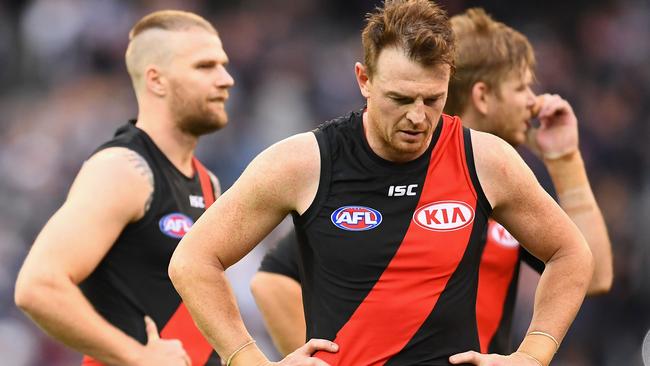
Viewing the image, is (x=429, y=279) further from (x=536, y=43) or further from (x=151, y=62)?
(x=536, y=43)

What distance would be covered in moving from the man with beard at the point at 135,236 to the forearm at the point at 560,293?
186cm

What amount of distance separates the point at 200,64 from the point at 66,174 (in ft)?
21.5

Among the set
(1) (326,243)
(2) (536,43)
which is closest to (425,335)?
(1) (326,243)

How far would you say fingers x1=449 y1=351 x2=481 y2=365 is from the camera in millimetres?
4316

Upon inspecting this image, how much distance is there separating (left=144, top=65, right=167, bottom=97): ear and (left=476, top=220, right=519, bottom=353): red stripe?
193 centimetres

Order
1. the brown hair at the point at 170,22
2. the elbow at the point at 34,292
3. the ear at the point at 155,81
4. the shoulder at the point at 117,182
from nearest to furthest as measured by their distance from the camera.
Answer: the elbow at the point at 34,292
the shoulder at the point at 117,182
the ear at the point at 155,81
the brown hair at the point at 170,22

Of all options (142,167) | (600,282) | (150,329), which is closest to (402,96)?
(142,167)

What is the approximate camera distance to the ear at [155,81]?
6328 millimetres

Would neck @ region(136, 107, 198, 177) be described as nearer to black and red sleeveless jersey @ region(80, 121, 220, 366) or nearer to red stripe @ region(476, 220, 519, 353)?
black and red sleeveless jersey @ region(80, 121, 220, 366)

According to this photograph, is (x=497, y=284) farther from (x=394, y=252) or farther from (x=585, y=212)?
(x=394, y=252)

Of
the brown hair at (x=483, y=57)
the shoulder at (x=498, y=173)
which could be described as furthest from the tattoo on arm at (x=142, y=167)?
the shoulder at (x=498, y=173)

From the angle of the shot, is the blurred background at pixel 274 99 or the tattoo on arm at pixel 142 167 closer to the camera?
the tattoo on arm at pixel 142 167

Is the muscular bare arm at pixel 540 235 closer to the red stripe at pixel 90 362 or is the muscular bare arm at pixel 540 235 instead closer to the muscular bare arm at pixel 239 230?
the muscular bare arm at pixel 239 230

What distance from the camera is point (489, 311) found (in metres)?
5.65
